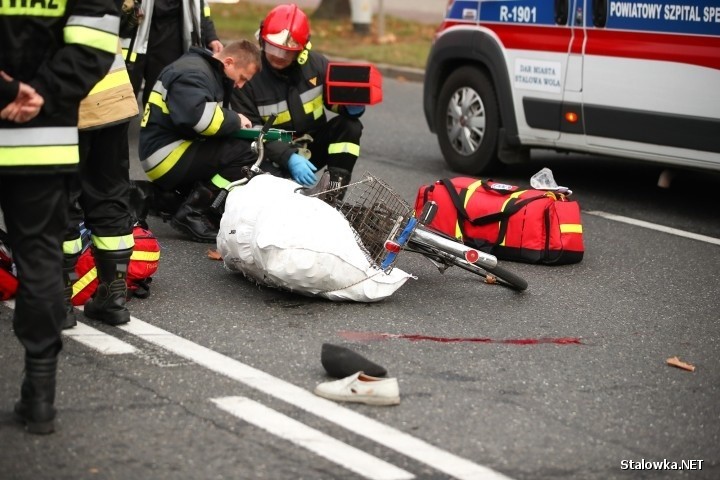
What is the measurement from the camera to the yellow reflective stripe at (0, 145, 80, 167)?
4117 millimetres

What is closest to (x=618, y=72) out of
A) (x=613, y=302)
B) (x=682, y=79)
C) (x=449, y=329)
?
(x=682, y=79)

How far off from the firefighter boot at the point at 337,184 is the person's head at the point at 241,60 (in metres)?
0.70

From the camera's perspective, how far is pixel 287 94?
7.50 m

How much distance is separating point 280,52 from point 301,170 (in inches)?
30.8

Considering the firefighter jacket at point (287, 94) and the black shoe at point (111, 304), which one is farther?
the firefighter jacket at point (287, 94)

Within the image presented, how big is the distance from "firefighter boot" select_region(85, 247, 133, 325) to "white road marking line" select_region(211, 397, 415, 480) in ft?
3.45

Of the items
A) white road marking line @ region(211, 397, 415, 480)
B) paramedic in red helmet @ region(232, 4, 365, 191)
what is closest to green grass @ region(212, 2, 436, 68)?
paramedic in red helmet @ region(232, 4, 365, 191)

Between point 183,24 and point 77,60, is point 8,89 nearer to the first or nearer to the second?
point 77,60

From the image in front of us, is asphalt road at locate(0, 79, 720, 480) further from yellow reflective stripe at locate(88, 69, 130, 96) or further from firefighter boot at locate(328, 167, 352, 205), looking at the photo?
yellow reflective stripe at locate(88, 69, 130, 96)

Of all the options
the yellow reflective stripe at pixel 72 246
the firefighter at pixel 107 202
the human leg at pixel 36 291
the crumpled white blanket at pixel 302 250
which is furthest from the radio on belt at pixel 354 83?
the human leg at pixel 36 291

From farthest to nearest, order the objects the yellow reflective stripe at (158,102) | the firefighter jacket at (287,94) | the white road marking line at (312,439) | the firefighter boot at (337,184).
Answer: the firefighter jacket at (287,94)
the yellow reflective stripe at (158,102)
the firefighter boot at (337,184)
the white road marking line at (312,439)

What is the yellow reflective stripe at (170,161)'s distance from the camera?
281 inches

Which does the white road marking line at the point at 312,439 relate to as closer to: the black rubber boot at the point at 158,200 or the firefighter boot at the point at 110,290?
the firefighter boot at the point at 110,290

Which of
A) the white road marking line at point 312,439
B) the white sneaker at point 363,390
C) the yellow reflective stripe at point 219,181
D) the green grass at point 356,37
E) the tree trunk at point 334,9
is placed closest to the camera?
the white road marking line at point 312,439
